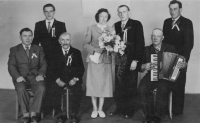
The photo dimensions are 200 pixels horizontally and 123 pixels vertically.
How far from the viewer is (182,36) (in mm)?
4930

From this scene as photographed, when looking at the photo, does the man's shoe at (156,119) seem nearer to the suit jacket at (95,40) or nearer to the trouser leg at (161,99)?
the trouser leg at (161,99)

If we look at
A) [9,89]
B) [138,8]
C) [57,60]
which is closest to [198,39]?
[138,8]

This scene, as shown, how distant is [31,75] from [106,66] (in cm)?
127

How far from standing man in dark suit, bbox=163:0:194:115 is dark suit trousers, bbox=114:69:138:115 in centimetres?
67

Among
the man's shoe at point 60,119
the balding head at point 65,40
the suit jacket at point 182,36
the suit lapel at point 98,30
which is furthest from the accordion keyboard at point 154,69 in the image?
the man's shoe at point 60,119

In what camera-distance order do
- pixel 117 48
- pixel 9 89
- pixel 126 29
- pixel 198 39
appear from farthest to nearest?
pixel 9 89 → pixel 198 39 → pixel 126 29 → pixel 117 48

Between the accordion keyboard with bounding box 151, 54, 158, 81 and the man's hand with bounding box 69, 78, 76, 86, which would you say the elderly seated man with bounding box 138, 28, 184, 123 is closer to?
the accordion keyboard with bounding box 151, 54, 158, 81

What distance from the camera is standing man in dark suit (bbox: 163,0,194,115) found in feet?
15.9

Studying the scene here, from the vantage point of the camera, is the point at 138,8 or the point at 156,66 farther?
the point at 138,8

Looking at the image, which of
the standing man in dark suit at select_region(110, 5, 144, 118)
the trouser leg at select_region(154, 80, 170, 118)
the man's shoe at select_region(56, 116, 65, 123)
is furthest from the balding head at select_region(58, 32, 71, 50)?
the trouser leg at select_region(154, 80, 170, 118)

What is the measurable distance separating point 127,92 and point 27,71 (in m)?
1.71

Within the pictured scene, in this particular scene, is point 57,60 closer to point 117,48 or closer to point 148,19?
point 117,48

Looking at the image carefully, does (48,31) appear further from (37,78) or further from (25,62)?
(37,78)

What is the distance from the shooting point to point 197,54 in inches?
255
